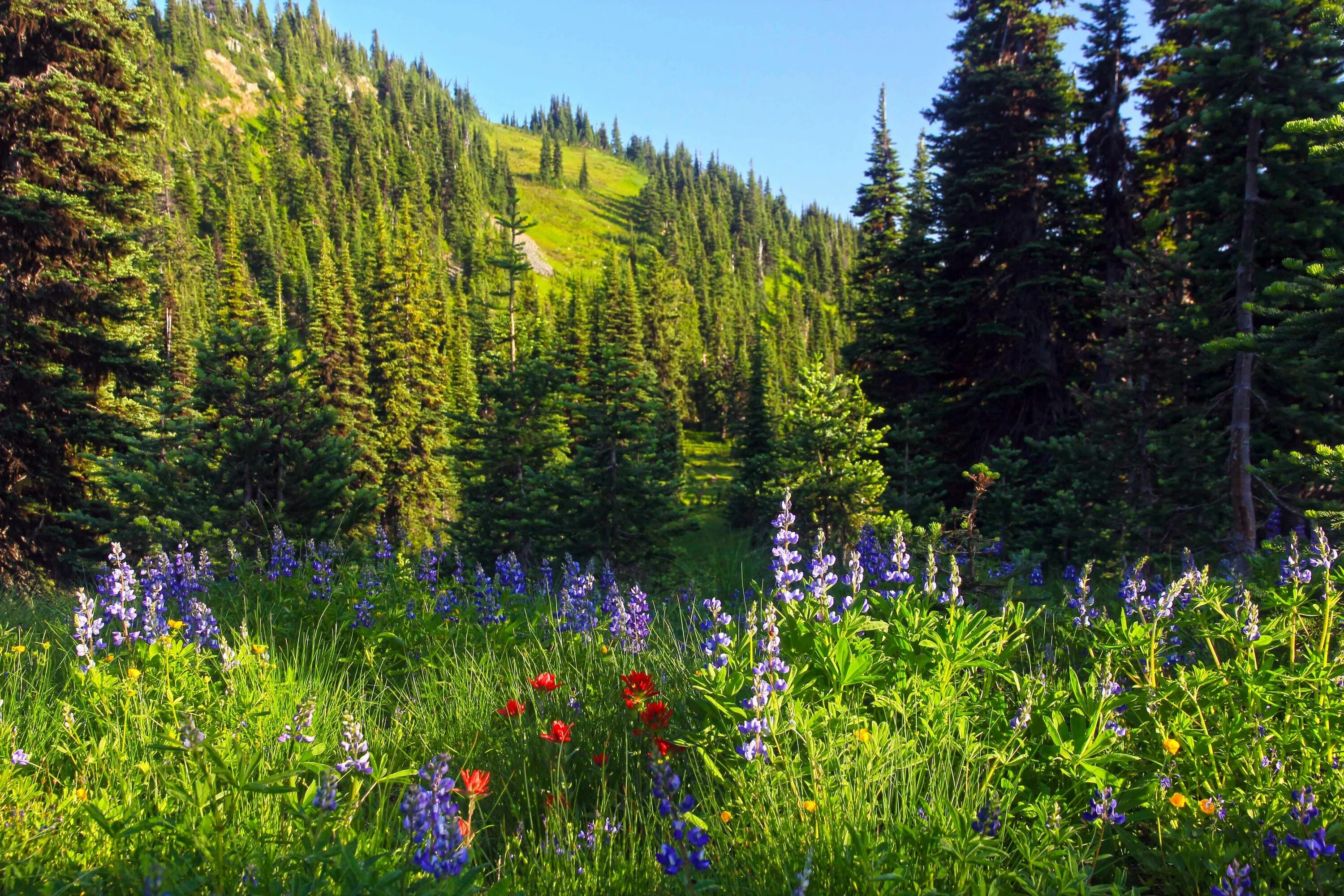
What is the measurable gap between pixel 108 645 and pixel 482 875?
377 centimetres

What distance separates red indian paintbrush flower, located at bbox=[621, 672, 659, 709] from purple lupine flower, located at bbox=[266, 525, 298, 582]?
3.99 metres

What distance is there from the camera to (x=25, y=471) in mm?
12641

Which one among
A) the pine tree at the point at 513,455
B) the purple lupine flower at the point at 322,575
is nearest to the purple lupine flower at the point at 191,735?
the purple lupine flower at the point at 322,575

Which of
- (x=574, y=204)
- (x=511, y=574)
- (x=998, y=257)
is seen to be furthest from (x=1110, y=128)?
(x=574, y=204)

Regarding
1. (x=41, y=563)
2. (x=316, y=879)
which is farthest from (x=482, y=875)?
(x=41, y=563)

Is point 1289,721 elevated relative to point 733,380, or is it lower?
lower

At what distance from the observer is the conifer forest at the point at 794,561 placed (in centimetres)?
232

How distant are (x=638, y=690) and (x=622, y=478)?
10.3m

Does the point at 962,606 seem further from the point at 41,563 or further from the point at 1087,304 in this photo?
the point at 41,563

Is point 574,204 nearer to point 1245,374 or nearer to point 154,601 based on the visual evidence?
point 1245,374

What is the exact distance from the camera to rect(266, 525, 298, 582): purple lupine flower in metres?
5.94

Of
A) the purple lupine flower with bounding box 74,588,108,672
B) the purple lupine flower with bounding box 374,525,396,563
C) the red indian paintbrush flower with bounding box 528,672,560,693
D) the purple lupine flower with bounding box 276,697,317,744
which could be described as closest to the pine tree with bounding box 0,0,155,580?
the purple lupine flower with bounding box 374,525,396,563

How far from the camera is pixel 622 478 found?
13406 millimetres

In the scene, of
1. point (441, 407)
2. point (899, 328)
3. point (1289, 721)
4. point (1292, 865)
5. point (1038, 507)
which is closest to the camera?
point (1292, 865)
